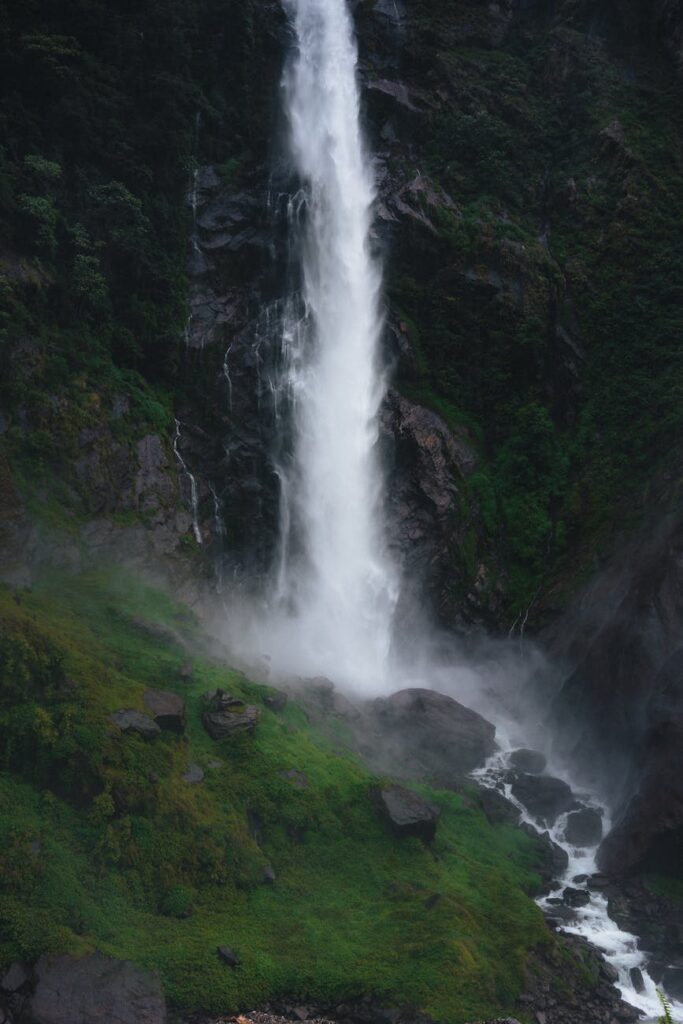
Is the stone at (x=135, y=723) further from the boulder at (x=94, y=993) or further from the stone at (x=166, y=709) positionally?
the boulder at (x=94, y=993)

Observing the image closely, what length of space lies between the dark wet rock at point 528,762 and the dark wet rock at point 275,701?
7331 mm

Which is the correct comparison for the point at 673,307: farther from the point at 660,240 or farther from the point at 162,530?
the point at 162,530

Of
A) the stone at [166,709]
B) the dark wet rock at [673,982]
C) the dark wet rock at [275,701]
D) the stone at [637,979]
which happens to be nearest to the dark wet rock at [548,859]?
the stone at [637,979]

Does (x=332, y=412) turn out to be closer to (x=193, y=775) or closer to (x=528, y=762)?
(x=528, y=762)

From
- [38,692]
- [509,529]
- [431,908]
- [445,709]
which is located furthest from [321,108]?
[431,908]

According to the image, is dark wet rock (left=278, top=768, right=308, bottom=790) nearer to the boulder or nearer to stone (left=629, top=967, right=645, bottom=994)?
the boulder

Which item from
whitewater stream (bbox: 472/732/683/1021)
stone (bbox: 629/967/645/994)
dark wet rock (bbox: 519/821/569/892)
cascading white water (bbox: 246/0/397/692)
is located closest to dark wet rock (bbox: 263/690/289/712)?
cascading white water (bbox: 246/0/397/692)

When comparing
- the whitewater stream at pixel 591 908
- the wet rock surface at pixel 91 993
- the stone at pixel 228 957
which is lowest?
the wet rock surface at pixel 91 993

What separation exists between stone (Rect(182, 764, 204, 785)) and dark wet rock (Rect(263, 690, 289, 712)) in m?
2.71

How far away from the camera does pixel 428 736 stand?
66.1ft

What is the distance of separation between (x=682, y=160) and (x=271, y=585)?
965 inches

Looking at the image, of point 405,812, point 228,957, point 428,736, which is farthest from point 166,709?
point 428,736

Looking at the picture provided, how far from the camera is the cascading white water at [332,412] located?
25.3m

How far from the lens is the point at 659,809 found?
1670cm
